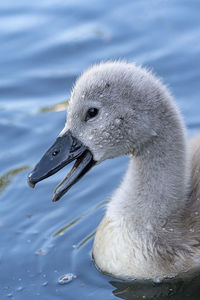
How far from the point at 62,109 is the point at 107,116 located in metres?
2.85

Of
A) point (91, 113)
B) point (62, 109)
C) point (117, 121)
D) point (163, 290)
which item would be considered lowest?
point (163, 290)

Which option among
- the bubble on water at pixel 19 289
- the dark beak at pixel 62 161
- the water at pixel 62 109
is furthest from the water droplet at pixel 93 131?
the bubble on water at pixel 19 289

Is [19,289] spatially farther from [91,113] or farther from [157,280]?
[91,113]

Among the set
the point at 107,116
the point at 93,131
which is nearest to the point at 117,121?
the point at 107,116

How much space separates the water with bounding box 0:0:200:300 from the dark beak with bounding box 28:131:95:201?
87cm

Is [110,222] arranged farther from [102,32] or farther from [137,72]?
[102,32]

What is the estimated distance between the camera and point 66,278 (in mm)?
5930

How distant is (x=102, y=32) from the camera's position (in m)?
9.74

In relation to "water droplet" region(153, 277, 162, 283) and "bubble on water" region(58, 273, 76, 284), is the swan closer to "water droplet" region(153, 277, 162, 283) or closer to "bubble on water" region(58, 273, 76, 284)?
"water droplet" region(153, 277, 162, 283)

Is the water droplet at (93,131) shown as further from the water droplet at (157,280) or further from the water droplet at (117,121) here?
the water droplet at (157,280)

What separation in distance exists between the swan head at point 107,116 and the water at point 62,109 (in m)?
0.89

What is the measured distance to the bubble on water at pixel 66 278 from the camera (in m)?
5.89

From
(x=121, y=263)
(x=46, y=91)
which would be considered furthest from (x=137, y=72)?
(x=46, y=91)

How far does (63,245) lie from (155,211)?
1060mm
